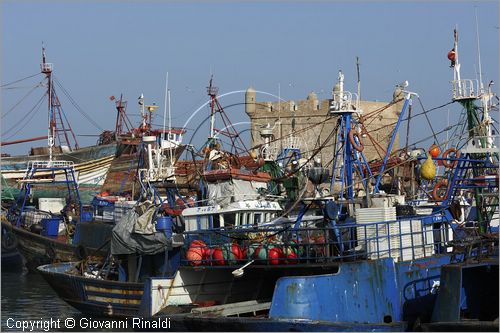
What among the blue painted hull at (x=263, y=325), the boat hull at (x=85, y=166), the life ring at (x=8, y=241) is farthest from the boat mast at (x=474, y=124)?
the boat hull at (x=85, y=166)

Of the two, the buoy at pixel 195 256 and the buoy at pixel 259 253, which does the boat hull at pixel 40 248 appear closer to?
the buoy at pixel 195 256

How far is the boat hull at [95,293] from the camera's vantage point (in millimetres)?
22172

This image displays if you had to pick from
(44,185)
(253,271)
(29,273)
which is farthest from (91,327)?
(44,185)

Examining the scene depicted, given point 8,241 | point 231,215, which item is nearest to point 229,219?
point 231,215

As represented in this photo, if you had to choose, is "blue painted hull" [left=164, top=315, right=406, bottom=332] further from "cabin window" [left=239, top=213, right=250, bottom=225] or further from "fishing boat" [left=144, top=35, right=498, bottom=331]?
"cabin window" [left=239, top=213, right=250, bottom=225]

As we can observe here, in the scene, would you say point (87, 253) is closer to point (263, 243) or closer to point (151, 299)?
point (151, 299)

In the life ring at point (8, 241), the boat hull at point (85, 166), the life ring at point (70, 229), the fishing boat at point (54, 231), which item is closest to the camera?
the fishing boat at point (54, 231)

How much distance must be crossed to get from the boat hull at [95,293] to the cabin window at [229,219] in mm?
2415

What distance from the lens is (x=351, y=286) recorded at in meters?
18.0

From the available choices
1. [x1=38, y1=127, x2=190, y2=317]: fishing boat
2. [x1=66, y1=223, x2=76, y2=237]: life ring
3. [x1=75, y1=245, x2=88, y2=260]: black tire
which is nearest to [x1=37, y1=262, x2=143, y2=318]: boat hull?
[x1=38, y1=127, x2=190, y2=317]: fishing boat

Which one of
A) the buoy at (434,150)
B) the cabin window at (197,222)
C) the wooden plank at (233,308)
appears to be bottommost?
the wooden plank at (233,308)

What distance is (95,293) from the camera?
23469 millimetres

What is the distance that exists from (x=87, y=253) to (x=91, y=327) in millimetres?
5694

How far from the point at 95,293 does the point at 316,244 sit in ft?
23.4
